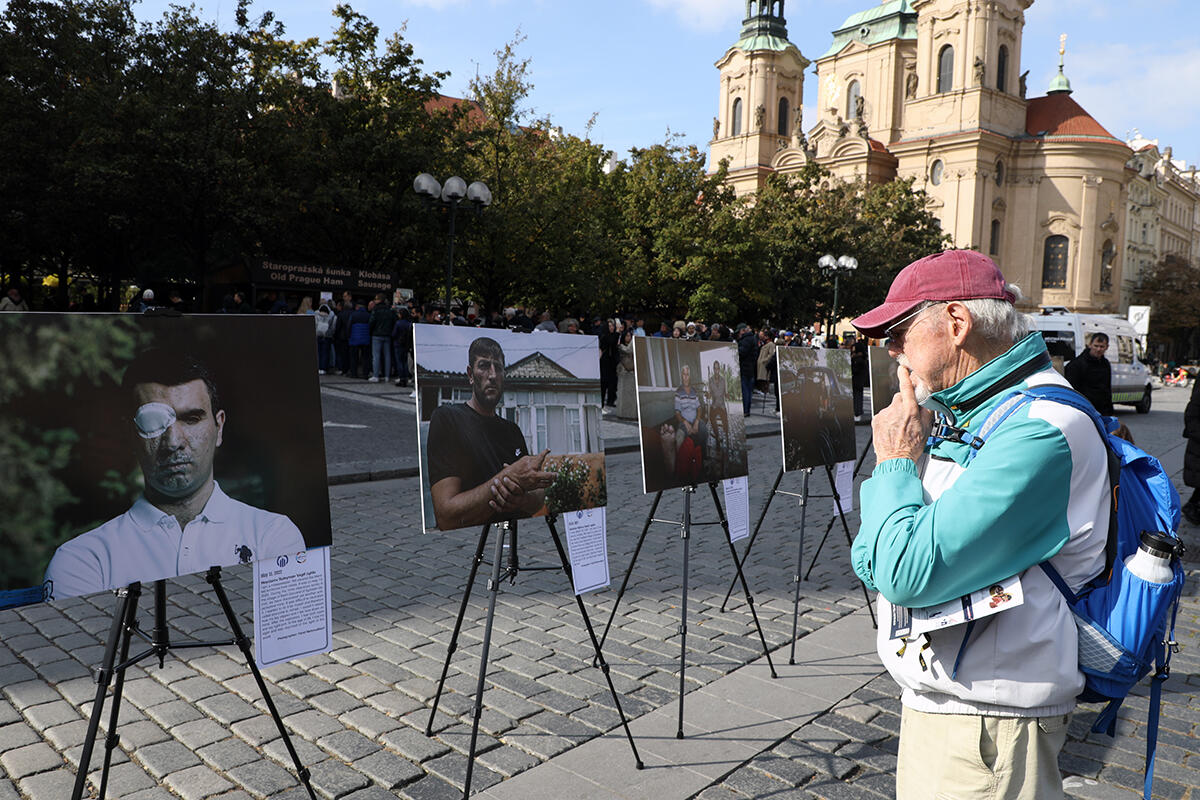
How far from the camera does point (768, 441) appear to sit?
15.8 meters

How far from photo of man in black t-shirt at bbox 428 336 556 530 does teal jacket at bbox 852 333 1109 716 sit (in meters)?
1.77

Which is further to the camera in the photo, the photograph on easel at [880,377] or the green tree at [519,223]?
the green tree at [519,223]

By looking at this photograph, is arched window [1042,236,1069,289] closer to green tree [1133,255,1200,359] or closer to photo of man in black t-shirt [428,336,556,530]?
green tree [1133,255,1200,359]

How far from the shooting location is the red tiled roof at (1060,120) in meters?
62.0

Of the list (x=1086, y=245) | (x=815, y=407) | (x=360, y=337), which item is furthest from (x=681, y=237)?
(x=1086, y=245)

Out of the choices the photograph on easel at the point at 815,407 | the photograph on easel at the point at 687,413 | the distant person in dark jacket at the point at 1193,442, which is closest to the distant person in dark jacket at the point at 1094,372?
the distant person in dark jacket at the point at 1193,442

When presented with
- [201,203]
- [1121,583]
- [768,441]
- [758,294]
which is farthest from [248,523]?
[758,294]

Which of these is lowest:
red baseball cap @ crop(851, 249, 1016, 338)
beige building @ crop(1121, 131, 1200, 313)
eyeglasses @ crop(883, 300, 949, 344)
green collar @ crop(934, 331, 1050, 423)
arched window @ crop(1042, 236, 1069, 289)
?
green collar @ crop(934, 331, 1050, 423)

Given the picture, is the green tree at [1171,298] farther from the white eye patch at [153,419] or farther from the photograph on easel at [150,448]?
the white eye patch at [153,419]

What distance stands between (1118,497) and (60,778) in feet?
12.6

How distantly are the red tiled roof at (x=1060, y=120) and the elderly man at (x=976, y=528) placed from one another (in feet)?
229

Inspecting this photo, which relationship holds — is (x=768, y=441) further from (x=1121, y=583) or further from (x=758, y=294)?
(x=758, y=294)

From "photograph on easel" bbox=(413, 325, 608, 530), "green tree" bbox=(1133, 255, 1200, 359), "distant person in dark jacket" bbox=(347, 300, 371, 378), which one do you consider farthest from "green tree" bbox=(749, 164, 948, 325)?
"green tree" bbox=(1133, 255, 1200, 359)

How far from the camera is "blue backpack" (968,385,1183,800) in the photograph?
1.89m
